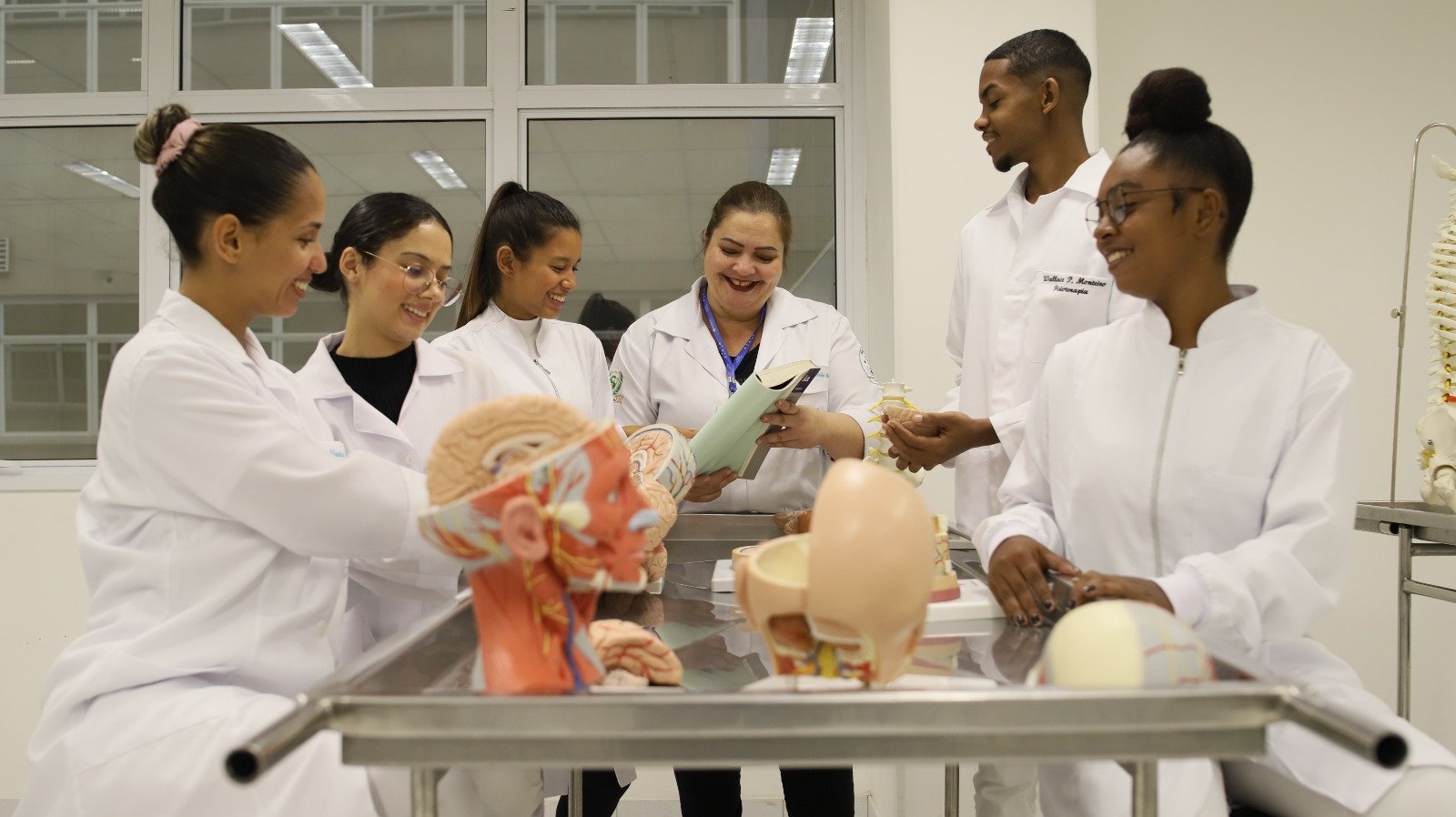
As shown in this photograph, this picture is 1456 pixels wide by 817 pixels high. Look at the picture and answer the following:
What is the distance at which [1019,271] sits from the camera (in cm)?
214

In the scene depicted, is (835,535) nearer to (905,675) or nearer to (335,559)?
(905,675)

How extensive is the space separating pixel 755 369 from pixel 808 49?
182 centimetres

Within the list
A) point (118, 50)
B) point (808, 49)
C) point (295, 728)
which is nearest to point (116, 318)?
point (118, 50)

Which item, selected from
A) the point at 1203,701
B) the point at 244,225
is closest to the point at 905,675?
the point at 1203,701

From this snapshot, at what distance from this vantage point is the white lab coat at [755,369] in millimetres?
2379

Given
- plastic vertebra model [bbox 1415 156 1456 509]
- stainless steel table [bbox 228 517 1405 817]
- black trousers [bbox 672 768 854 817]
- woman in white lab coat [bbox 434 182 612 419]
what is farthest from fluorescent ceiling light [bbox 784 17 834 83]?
stainless steel table [bbox 228 517 1405 817]

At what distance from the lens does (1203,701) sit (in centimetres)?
84

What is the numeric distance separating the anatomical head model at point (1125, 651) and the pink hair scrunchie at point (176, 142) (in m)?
1.27

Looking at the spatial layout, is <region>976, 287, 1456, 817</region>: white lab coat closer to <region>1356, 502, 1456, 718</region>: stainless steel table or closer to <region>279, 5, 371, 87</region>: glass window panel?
<region>1356, 502, 1456, 718</region>: stainless steel table

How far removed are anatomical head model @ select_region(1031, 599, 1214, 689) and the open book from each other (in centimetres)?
92

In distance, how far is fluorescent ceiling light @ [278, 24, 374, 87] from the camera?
149 inches

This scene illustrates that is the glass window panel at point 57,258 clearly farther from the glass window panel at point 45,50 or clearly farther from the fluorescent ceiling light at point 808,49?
the fluorescent ceiling light at point 808,49

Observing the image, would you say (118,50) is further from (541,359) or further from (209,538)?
(209,538)

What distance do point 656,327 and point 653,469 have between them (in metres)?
0.94
